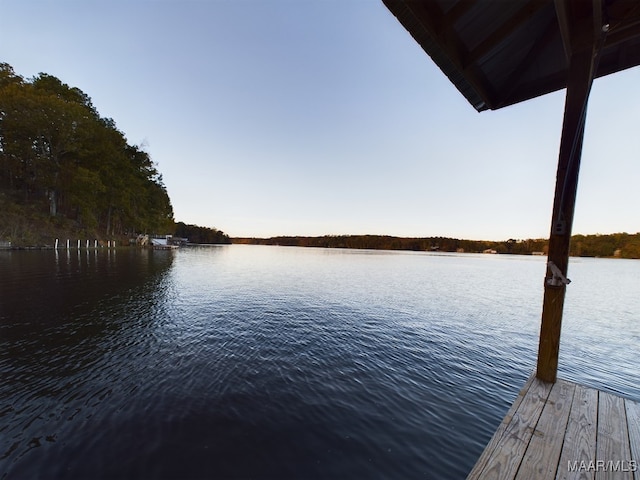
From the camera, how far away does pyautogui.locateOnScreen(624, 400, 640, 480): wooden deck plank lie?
2411mm

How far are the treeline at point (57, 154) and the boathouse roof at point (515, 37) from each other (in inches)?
1995

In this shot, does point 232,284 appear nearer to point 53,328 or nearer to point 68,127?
point 53,328

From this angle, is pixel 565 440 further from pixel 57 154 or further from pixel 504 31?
pixel 57 154

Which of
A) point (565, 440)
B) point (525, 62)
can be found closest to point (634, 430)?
point (565, 440)

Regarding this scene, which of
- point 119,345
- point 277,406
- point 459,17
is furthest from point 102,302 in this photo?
point 459,17

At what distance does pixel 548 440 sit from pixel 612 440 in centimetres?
71

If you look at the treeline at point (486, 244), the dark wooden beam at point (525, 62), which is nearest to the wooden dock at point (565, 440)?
the dark wooden beam at point (525, 62)

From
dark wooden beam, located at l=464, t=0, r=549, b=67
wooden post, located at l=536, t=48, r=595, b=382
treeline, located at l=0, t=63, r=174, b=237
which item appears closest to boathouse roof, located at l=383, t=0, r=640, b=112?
dark wooden beam, located at l=464, t=0, r=549, b=67

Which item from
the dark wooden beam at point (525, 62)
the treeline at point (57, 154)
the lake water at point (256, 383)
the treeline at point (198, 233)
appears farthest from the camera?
the treeline at point (198, 233)

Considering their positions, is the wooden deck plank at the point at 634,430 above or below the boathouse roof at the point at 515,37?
below

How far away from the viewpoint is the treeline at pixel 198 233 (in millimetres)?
137875

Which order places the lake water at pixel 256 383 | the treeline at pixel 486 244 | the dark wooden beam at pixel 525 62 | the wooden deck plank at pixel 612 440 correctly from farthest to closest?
the treeline at pixel 486 244, the dark wooden beam at pixel 525 62, the lake water at pixel 256 383, the wooden deck plank at pixel 612 440

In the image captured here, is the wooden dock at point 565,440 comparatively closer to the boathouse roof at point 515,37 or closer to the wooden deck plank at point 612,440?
the wooden deck plank at point 612,440

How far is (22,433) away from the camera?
148 inches
